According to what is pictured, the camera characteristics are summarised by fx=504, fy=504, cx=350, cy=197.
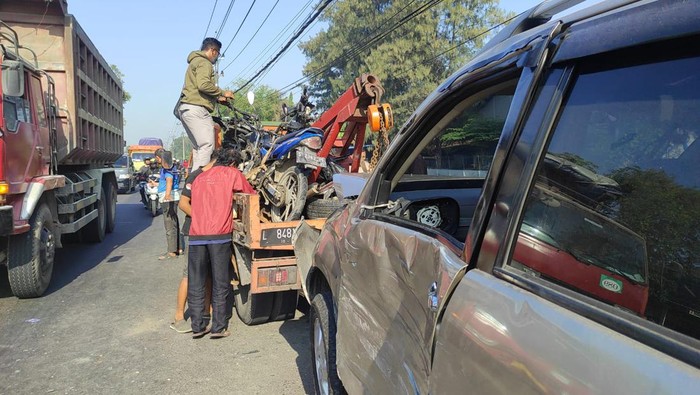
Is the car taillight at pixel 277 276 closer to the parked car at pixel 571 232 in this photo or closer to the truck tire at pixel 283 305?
the truck tire at pixel 283 305

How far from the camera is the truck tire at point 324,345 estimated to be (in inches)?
114

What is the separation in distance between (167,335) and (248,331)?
2.53 ft

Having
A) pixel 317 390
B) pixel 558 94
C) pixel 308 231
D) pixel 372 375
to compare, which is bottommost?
pixel 317 390

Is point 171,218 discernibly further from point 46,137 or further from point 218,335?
point 218,335

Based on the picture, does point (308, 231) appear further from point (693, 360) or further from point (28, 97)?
point (28, 97)

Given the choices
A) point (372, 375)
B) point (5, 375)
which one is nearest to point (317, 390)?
point (372, 375)

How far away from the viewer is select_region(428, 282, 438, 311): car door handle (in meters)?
1.60

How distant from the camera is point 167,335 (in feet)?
16.0

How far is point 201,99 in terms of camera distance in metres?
6.35

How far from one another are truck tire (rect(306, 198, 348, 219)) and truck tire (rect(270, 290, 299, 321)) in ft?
2.63

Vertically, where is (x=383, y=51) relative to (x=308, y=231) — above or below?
above

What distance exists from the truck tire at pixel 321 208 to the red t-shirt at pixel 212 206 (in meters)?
0.84

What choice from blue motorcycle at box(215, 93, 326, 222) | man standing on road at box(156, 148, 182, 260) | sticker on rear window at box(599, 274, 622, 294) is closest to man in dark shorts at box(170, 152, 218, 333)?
blue motorcycle at box(215, 93, 326, 222)

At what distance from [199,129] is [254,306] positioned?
8.62 ft
